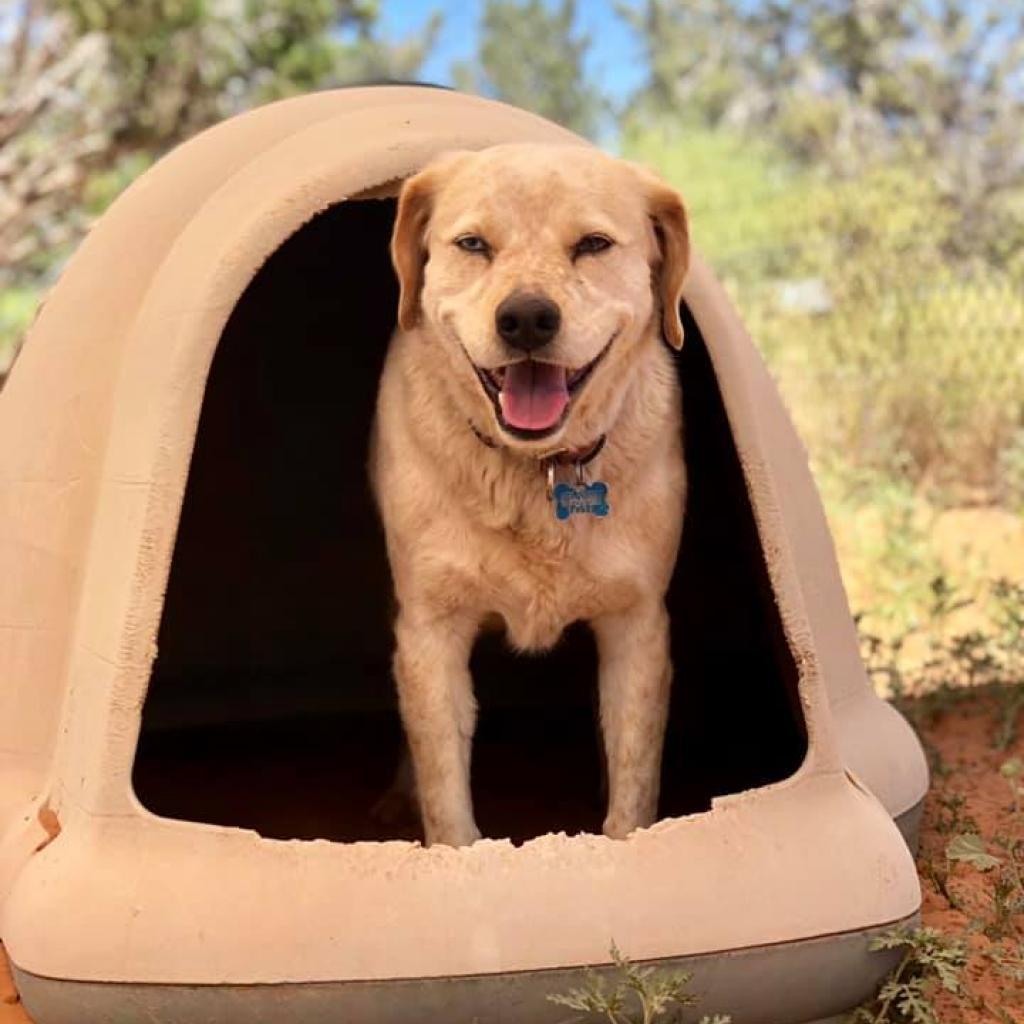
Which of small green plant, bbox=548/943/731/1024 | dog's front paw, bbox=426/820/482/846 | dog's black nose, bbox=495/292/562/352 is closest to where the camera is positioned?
small green plant, bbox=548/943/731/1024

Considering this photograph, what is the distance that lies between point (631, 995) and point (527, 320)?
113 centimetres

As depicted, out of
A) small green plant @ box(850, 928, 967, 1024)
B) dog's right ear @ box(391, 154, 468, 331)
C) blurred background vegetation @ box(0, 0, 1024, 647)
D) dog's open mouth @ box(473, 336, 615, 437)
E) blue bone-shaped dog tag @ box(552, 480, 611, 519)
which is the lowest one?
blurred background vegetation @ box(0, 0, 1024, 647)

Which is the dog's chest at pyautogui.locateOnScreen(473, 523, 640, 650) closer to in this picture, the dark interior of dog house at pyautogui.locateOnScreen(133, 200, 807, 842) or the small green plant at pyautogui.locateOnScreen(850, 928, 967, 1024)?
the small green plant at pyautogui.locateOnScreen(850, 928, 967, 1024)

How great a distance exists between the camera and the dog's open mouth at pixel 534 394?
2838 mm

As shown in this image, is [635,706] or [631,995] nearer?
[631,995]

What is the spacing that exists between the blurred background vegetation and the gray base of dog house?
8.89 ft

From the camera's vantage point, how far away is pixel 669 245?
3.09m

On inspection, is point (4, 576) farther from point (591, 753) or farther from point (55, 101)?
point (55, 101)

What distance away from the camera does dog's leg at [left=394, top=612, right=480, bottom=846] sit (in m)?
3.12

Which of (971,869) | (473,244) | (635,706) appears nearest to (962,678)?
(971,869)

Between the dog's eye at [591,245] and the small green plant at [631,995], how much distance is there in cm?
122

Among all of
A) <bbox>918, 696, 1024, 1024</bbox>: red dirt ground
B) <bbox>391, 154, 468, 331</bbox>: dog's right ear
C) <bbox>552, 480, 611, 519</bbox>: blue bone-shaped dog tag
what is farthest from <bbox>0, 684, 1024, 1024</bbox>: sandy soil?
<bbox>391, 154, 468, 331</bbox>: dog's right ear

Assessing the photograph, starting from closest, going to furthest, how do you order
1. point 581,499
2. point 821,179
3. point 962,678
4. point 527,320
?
1. point 527,320
2. point 581,499
3. point 962,678
4. point 821,179

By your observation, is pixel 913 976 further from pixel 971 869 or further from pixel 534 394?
pixel 534 394
